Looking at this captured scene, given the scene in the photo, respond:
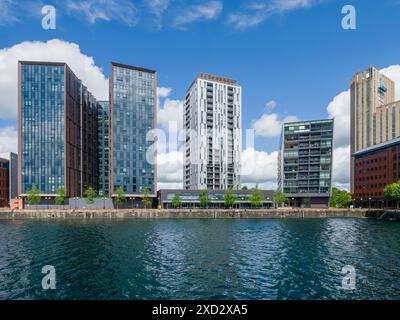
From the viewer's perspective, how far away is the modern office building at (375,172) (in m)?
148

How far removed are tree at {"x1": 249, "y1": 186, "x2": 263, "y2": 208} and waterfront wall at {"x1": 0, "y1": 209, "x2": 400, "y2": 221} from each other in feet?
74.9

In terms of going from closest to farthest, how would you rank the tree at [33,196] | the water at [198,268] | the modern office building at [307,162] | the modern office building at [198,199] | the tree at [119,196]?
the water at [198,268] < the tree at [33,196] < the tree at [119,196] < the modern office building at [198,199] < the modern office building at [307,162]

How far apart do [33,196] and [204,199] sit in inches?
3647

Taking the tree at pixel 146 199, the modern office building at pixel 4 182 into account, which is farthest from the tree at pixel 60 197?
the modern office building at pixel 4 182

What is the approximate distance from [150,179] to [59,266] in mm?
126906

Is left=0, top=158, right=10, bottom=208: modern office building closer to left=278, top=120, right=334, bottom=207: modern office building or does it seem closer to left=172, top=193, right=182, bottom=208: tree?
left=172, top=193, right=182, bottom=208: tree

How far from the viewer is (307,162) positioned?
7151 inches

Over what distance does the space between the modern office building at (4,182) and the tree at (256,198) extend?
526 ft

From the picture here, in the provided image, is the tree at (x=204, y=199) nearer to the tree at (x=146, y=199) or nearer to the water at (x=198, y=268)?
the tree at (x=146, y=199)

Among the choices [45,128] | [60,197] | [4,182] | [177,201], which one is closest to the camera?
[60,197]

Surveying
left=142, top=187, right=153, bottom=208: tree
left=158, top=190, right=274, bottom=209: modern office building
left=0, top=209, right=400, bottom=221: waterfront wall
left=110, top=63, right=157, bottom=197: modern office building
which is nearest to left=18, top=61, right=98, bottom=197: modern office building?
left=110, top=63, right=157, bottom=197: modern office building

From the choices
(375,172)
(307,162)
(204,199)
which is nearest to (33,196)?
(204,199)

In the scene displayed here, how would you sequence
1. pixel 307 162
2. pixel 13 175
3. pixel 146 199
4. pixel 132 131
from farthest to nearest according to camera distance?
pixel 13 175, pixel 307 162, pixel 132 131, pixel 146 199

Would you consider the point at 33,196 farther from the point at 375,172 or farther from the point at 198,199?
the point at 375,172
